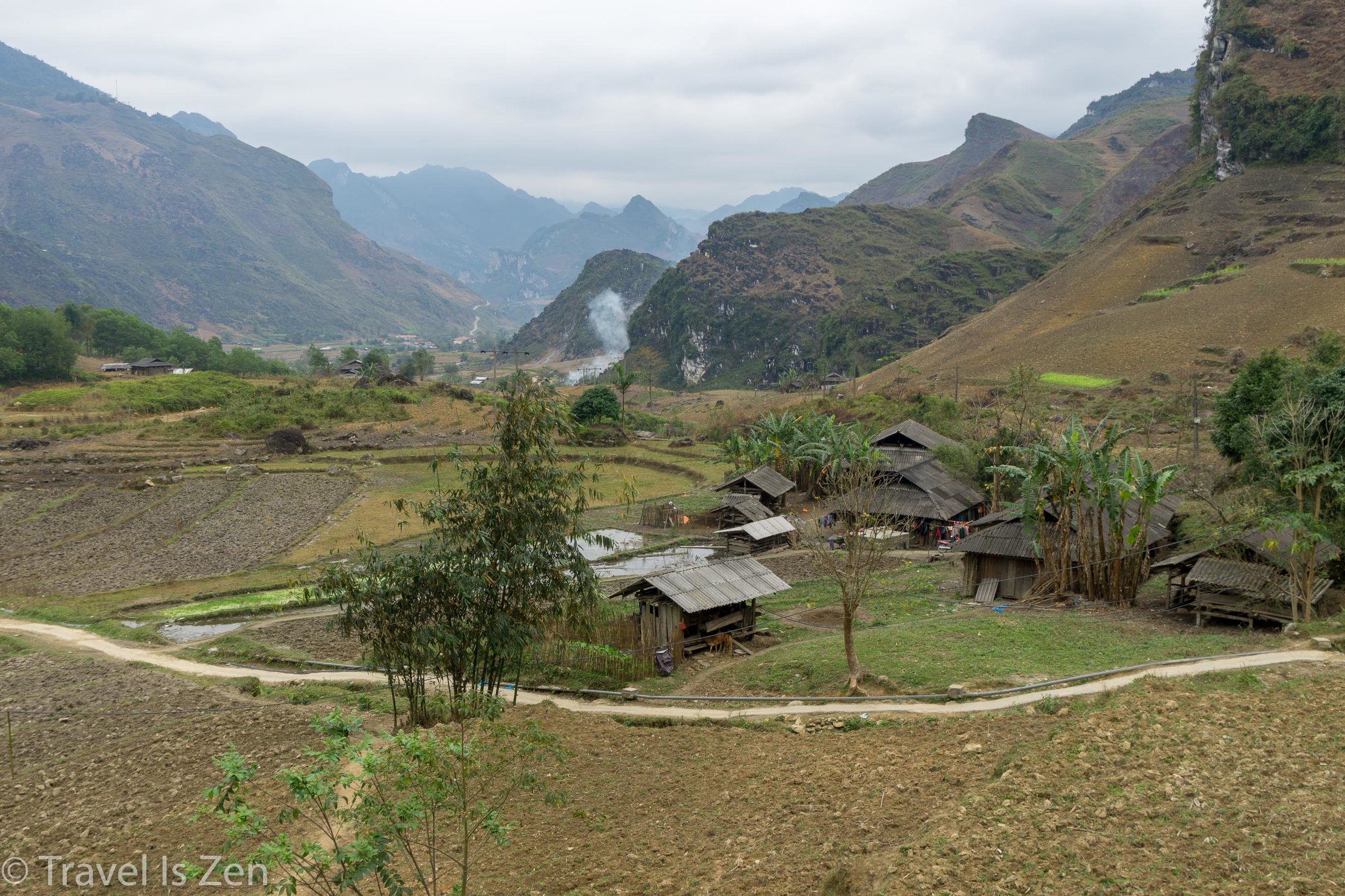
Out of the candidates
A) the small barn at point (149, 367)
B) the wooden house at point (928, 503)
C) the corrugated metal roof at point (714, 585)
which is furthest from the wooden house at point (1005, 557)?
the small barn at point (149, 367)

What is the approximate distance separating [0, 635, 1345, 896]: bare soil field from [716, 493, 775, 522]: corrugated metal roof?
25114mm

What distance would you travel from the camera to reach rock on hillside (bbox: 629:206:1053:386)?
140m

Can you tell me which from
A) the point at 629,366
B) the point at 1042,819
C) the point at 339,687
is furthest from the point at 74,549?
the point at 629,366

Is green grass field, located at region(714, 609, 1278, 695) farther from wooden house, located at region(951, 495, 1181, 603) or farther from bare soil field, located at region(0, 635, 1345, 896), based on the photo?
wooden house, located at region(951, 495, 1181, 603)

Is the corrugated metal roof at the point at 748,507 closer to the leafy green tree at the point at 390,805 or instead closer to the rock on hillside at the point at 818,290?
the leafy green tree at the point at 390,805

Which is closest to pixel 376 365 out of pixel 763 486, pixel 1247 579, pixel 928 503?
pixel 763 486

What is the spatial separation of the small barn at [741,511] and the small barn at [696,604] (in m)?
15.9

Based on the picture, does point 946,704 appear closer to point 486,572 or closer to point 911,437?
point 486,572

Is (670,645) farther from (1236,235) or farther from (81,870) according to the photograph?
(1236,235)

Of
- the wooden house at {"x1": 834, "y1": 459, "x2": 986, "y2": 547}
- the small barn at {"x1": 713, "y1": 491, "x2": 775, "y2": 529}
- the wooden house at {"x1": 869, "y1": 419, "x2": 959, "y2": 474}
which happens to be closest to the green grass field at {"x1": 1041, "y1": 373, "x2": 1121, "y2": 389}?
the wooden house at {"x1": 869, "y1": 419, "x2": 959, "y2": 474}

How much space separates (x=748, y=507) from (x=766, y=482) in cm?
366

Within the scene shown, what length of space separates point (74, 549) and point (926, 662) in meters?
39.0

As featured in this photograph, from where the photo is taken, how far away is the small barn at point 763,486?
150ft

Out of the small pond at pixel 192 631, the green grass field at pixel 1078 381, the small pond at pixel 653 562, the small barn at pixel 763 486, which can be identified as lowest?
the small pond at pixel 192 631
